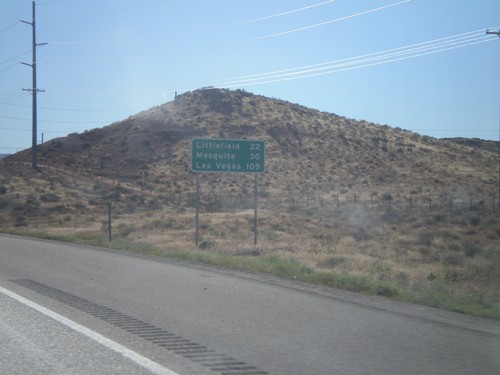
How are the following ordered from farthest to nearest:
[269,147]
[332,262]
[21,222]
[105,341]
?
[269,147]
[21,222]
[332,262]
[105,341]

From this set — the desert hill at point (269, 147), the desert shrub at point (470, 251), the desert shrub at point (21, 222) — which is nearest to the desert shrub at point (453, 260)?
the desert shrub at point (470, 251)

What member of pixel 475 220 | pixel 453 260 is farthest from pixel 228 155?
pixel 475 220

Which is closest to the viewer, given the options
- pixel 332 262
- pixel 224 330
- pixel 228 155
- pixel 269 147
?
pixel 224 330

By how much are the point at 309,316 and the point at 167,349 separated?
123 inches

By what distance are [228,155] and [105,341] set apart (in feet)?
61.5

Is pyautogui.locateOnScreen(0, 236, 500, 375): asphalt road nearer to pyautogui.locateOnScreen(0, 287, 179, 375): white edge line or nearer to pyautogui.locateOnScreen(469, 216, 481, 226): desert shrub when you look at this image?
pyautogui.locateOnScreen(0, 287, 179, 375): white edge line

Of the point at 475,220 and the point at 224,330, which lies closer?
the point at 224,330

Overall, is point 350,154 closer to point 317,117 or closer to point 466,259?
point 317,117

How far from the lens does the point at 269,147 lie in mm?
80312

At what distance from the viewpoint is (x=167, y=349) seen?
27.5 ft

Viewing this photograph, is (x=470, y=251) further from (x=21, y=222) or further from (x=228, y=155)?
(x=21, y=222)

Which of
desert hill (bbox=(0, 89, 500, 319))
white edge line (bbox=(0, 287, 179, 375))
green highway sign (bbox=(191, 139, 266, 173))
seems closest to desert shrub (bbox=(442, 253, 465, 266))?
desert hill (bbox=(0, 89, 500, 319))

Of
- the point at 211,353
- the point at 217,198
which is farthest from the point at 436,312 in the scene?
the point at 217,198

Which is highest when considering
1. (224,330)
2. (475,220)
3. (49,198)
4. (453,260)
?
(49,198)
